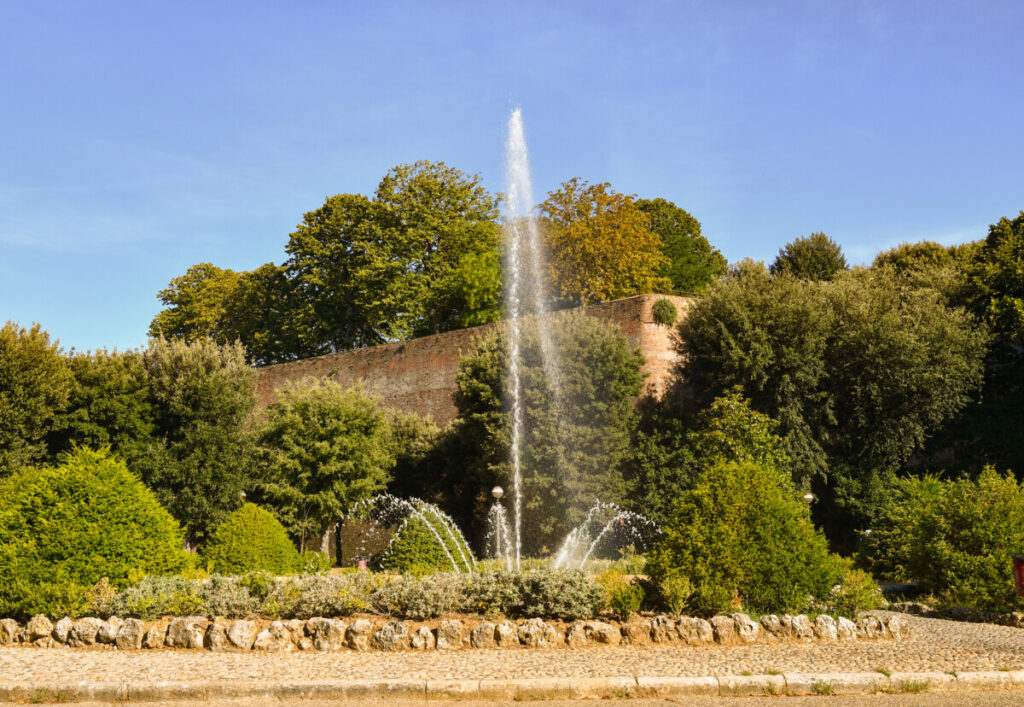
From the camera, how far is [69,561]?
11016mm

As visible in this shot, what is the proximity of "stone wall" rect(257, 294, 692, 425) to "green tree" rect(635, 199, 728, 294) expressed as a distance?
424 inches

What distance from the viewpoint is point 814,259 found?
3725 cm

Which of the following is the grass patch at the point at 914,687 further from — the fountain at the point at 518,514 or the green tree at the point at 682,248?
the green tree at the point at 682,248

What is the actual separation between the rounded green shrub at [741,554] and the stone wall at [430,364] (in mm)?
14738

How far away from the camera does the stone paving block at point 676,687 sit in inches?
290

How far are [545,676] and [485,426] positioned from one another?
17.1 m

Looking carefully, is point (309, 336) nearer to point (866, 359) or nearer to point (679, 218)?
point (679, 218)

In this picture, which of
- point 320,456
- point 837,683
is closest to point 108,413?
point 320,456

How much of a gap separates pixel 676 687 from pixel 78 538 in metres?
7.99

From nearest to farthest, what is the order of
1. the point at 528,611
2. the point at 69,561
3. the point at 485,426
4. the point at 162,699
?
the point at 162,699, the point at 528,611, the point at 69,561, the point at 485,426

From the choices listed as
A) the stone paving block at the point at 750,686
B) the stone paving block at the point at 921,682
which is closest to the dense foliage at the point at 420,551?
the stone paving block at the point at 750,686

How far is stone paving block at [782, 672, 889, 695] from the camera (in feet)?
24.5

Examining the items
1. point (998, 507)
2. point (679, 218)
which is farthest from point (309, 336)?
point (998, 507)

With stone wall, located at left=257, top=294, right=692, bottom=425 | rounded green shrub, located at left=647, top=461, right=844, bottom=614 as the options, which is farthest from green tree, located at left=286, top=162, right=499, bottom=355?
rounded green shrub, located at left=647, top=461, right=844, bottom=614
